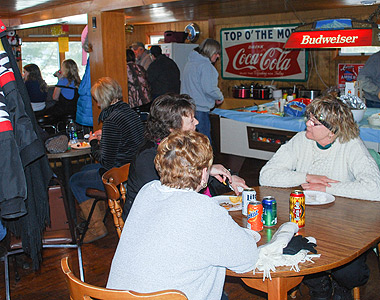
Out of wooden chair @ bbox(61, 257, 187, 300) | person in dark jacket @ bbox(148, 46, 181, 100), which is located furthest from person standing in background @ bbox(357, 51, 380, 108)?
wooden chair @ bbox(61, 257, 187, 300)

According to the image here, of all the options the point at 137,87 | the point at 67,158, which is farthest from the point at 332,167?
the point at 137,87

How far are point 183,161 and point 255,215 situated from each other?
529mm

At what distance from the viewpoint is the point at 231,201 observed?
2.40m

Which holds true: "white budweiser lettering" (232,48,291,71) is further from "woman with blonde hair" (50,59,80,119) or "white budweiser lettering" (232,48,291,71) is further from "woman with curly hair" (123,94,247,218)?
"woman with curly hair" (123,94,247,218)

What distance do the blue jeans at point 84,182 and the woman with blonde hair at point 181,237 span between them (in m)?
2.02

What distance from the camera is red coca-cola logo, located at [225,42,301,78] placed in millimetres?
7816

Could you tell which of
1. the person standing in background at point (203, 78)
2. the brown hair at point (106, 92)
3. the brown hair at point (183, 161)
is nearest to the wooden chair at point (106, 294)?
the brown hair at point (183, 161)

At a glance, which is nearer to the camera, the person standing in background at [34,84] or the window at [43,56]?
the person standing in background at [34,84]

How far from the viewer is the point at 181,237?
150cm

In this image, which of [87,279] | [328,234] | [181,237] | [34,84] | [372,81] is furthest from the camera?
[34,84]

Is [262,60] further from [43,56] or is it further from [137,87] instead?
[43,56]

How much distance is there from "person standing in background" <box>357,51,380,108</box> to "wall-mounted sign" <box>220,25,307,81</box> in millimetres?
2056

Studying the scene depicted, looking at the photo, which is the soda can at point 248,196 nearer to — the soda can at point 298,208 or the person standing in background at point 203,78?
the soda can at point 298,208

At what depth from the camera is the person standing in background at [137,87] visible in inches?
212
